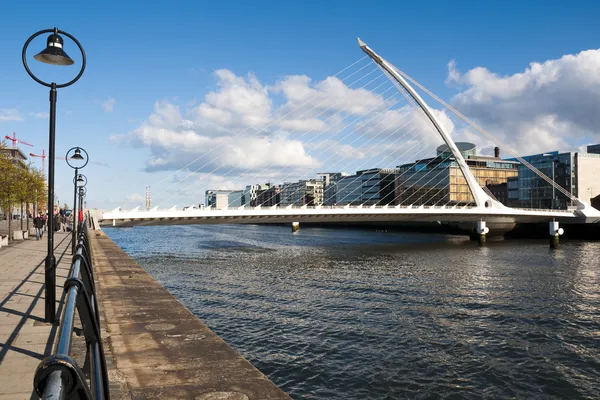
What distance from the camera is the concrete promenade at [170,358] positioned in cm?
610

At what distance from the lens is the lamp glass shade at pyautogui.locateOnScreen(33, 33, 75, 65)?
9.02 metres

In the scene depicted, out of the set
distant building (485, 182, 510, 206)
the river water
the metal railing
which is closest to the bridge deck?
the river water

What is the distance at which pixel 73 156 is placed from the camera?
958 inches

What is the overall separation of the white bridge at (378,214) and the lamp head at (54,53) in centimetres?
3633

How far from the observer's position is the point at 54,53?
9055mm

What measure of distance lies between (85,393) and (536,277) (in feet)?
107

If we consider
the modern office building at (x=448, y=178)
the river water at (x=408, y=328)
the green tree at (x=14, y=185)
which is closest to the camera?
the river water at (x=408, y=328)

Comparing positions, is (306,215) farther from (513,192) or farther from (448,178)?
(448,178)

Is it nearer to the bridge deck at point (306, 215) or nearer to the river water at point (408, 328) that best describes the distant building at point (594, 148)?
the bridge deck at point (306, 215)

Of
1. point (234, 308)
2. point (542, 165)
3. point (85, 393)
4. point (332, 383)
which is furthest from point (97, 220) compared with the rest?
point (542, 165)

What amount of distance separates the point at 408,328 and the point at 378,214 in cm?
3937

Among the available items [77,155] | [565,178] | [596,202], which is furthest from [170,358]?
[596,202]

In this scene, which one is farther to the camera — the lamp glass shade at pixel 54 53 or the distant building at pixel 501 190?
the distant building at pixel 501 190

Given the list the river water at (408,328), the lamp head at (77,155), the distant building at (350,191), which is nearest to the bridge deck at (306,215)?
the river water at (408,328)
